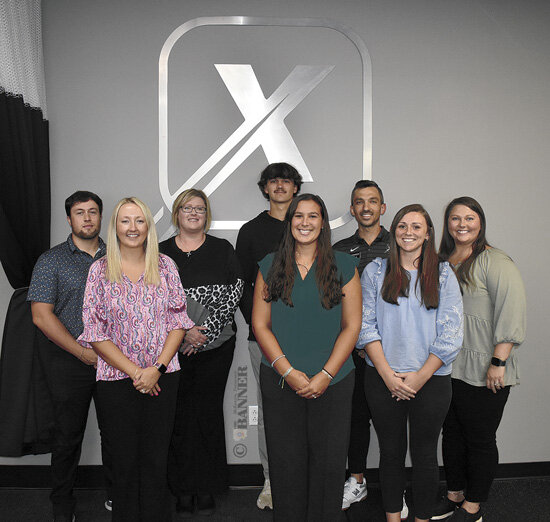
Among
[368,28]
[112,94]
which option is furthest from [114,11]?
[368,28]

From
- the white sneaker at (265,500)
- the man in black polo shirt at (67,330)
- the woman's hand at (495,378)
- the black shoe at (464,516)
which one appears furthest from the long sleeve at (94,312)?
the black shoe at (464,516)

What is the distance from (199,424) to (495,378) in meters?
1.65

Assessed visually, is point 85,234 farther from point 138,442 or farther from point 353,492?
point 353,492

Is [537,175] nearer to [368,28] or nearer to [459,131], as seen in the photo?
[459,131]

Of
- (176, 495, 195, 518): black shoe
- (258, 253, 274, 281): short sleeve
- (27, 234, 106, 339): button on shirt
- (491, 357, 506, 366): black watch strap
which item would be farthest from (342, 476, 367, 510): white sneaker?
(27, 234, 106, 339): button on shirt

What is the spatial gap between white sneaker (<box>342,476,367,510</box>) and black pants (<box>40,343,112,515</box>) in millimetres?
1409

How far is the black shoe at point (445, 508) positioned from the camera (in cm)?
232

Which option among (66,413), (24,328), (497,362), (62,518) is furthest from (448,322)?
(24,328)

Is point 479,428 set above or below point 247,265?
below

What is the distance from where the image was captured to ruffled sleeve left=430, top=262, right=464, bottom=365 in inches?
72.1

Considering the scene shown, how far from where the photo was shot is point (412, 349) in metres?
1.87

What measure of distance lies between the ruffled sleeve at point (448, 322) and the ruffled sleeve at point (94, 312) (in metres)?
1.49

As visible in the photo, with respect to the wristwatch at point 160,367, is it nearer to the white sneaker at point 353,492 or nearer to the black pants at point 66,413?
the black pants at point 66,413

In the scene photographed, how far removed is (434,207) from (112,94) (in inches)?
94.3
